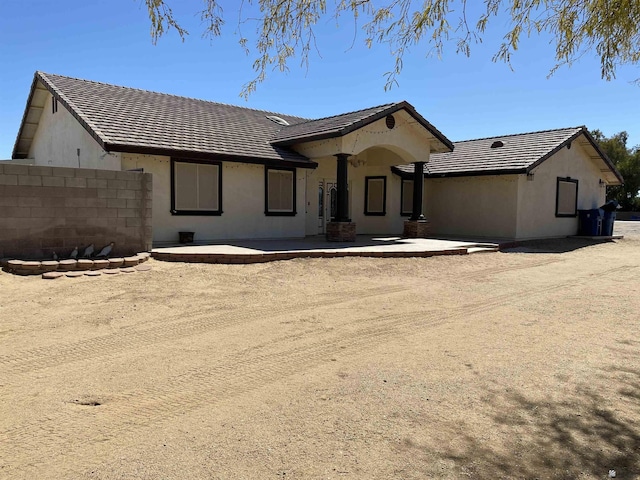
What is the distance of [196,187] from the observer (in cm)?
1345

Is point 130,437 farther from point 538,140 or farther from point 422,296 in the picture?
point 538,140

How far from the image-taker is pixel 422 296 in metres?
7.86

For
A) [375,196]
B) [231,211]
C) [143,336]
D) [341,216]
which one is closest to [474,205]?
[375,196]

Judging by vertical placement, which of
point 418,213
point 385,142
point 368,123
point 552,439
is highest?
point 368,123

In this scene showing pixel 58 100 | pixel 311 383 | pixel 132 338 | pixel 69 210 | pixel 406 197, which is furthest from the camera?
pixel 406 197

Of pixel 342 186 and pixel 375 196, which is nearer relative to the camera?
pixel 342 186

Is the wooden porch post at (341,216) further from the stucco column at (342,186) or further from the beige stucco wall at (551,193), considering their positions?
the beige stucco wall at (551,193)

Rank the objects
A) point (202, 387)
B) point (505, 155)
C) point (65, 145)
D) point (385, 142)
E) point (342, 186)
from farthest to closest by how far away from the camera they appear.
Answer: point (505, 155), point (385, 142), point (65, 145), point (342, 186), point (202, 387)

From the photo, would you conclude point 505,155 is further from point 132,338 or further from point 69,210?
point 132,338

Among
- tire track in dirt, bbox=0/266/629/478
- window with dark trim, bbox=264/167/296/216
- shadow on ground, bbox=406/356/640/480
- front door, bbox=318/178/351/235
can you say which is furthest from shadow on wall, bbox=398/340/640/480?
front door, bbox=318/178/351/235

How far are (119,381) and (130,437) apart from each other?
103cm

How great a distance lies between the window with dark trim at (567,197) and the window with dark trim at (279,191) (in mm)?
11392

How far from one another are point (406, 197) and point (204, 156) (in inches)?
384

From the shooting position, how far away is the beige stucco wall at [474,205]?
Answer: 1795 cm
